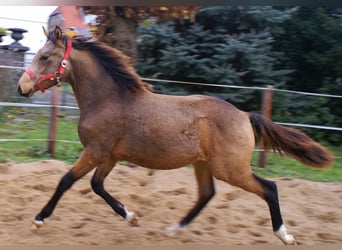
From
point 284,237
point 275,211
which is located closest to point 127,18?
point 275,211

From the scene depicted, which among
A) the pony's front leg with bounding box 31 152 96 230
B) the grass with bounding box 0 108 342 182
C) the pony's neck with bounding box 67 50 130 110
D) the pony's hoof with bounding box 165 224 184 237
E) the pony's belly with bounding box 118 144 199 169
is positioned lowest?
the grass with bounding box 0 108 342 182

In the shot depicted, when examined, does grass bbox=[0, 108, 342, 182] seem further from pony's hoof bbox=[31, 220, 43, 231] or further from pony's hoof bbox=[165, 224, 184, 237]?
pony's hoof bbox=[165, 224, 184, 237]

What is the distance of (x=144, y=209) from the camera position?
476 centimetres

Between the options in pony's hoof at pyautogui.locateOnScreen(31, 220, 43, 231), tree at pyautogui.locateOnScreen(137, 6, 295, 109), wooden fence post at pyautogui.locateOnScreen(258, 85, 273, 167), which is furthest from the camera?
tree at pyautogui.locateOnScreen(137, 6, 295, 109)

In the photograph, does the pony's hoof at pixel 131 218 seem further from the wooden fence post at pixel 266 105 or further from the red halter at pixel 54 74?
the wooden fence post at pixel 266 105

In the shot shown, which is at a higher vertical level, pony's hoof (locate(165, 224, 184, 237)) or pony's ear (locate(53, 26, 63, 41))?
pony's ear (locate(53, 26, 63, 41))

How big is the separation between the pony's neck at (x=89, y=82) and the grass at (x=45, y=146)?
2.14 metres

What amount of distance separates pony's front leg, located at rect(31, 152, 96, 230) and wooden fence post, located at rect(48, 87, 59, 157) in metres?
2.41

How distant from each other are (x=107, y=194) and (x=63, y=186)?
393mm

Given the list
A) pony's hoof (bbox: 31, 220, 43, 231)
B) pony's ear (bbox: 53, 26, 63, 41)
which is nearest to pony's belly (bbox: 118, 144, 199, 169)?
pony's hoof (bbox: 31, 220, 43, 231)

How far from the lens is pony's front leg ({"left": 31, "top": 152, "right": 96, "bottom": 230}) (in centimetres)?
397

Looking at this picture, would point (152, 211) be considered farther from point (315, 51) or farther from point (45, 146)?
point (315, 51)

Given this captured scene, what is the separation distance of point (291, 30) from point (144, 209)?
5451mm

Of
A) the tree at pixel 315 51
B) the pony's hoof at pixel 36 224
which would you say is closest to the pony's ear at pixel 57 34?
the pony's hoof at pixel 36 224
